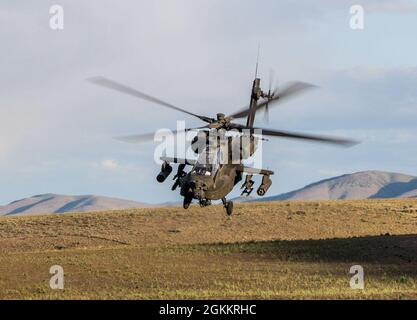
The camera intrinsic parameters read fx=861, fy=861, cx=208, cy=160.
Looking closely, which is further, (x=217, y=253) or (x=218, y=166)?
(x=217, y=253)

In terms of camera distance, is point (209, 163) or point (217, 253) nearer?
point (209, 163)

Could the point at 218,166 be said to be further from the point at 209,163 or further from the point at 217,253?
the point at 217,253

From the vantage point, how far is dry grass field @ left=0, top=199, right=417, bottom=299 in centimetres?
4022

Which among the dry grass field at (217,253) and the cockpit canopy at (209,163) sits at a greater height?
the cockpit canopy at (209,163)

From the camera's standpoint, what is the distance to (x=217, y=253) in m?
58.2

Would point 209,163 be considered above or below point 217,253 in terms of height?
above

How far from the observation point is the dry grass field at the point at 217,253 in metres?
40.2

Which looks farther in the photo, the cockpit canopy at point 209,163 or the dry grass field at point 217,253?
the dry grass field at point 217,253

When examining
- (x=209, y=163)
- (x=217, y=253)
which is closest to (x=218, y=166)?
(x=209, y=163)

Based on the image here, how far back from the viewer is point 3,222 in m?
87.2

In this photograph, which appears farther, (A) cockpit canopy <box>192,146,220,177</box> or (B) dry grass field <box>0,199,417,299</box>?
(B) dry grass field <box>0,199,417,299</box>

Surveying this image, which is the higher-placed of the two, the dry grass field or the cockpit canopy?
the cockpit canopy
